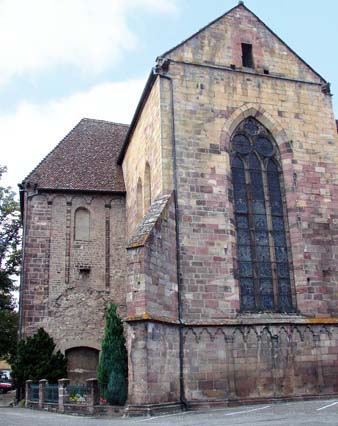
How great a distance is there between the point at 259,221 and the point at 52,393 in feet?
26.3

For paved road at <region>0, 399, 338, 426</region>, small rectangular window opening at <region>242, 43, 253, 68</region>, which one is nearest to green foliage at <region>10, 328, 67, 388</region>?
paved road at <region>0, 399, 338, 426</region>

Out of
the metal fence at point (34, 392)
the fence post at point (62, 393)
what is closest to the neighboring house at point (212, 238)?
the metal fence at point (34, 392)

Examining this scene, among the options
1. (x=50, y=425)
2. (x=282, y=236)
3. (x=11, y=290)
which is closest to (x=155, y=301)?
(x=50, y=425)

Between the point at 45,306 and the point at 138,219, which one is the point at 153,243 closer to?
the point at 138,219

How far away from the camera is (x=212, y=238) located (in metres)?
14.9

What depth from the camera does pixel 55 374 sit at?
1748 cm

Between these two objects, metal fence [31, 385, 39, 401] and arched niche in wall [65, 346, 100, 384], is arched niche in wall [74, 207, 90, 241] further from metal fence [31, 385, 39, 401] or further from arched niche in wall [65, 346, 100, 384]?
metal fence [31, 385, 39, 401]

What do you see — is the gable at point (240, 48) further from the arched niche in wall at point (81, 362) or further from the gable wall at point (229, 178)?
the arched niche in wall at point (81, 362)

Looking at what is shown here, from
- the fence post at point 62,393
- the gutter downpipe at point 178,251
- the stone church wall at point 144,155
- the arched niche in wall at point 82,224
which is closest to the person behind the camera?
the gutter downpipe at point 178,251

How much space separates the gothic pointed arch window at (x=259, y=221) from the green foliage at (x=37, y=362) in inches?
276

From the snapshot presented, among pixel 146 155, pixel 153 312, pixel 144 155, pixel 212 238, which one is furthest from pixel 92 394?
pixel 144 155

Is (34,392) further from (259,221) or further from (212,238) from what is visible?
(259,221)

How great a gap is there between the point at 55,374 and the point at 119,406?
5.34m

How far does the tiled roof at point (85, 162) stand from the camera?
21.2 m
